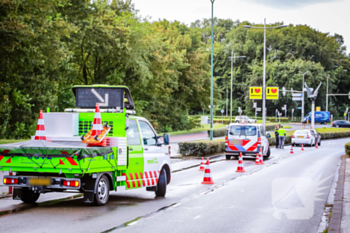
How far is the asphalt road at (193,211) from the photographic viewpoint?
7.82 m

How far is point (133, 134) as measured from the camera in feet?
34.8

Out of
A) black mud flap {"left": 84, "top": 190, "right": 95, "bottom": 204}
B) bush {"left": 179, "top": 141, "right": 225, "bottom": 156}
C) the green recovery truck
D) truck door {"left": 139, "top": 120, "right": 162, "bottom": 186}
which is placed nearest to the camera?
the green recovery truck

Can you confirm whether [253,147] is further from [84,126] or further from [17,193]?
[17,193]

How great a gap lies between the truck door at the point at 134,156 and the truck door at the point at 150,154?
22 cm

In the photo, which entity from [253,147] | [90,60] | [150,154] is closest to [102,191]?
[150,154]

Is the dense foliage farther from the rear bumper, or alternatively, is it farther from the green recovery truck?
the rear bumper

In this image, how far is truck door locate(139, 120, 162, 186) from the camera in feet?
35.8

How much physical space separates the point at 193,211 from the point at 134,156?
6.09ft

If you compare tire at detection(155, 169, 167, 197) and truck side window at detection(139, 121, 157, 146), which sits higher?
truck side window at detection(139, 121, 157, 146)

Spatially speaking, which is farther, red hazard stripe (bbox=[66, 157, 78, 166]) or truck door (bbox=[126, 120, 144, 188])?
truck door (bbox=[126, 120, 144, 188])

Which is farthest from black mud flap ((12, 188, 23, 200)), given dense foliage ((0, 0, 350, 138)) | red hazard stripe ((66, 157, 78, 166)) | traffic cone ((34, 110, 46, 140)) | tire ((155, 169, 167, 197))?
dense foliage ((0, 0, 350, 138))

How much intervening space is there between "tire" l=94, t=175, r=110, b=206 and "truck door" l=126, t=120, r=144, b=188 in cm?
62

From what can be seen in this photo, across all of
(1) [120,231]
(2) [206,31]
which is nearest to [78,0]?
(1) [120,231]

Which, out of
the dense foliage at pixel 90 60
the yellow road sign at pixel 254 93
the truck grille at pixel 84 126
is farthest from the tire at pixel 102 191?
the yellow road sign at pixel 254 93
